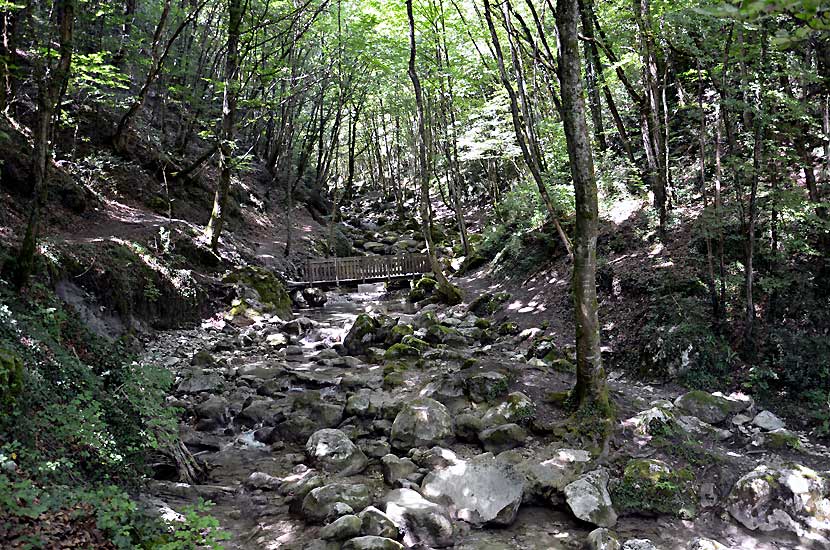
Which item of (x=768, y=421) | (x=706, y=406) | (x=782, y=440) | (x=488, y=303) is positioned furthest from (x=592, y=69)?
(x=782, y=440)

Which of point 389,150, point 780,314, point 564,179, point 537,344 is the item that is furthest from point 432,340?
point 389,150

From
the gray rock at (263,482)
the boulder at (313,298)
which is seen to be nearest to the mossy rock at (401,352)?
the gray rock at (263,482)

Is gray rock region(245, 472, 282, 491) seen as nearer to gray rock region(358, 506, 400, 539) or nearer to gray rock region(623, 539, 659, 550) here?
gray rock region(358, 506, 400, 539)

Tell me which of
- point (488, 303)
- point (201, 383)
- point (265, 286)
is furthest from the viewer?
point (265, 286)

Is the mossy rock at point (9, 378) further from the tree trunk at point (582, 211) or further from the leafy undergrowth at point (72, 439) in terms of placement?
the tree trunk at point (582, 211)

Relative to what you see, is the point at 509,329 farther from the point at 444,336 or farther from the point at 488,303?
the point at 488,303

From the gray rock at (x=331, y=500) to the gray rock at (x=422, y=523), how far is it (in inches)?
12.0

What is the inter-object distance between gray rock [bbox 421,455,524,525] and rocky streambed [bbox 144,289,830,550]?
15mm

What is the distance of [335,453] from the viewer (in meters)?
6.04

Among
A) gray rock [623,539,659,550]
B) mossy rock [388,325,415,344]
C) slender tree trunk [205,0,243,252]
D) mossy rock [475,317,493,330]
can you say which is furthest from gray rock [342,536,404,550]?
slender tree trunk [205,0,243,252]

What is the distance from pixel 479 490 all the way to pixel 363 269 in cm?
1400

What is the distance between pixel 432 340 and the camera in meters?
11.0

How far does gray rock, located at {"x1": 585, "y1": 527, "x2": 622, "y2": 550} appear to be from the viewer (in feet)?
14.0

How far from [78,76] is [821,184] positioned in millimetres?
13179
